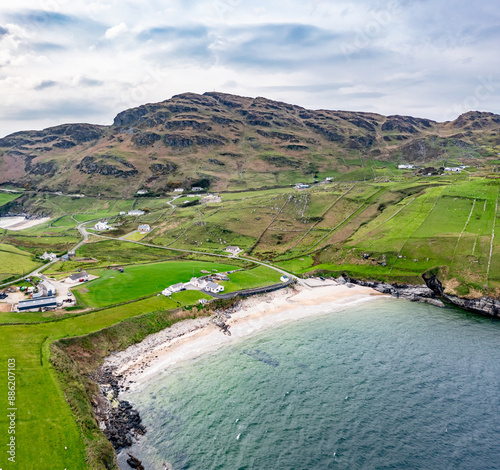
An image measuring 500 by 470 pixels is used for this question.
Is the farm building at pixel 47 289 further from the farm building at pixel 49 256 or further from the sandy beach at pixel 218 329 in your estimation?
the farm building at pixel 49 256

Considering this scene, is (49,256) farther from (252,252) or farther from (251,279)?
(252,252)

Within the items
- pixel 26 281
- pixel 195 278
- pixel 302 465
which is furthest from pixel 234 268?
pixel 302 465

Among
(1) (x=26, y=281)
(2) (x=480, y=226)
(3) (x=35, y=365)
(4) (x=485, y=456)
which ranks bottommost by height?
(4) (x=485, y=456)

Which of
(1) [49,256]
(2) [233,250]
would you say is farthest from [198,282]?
(1) [49,256]

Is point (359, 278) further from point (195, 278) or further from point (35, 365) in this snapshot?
point (35, 365)

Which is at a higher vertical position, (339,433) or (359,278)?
(359,278)

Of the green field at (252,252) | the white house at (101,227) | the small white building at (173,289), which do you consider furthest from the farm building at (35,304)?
the white house at (101,227)
